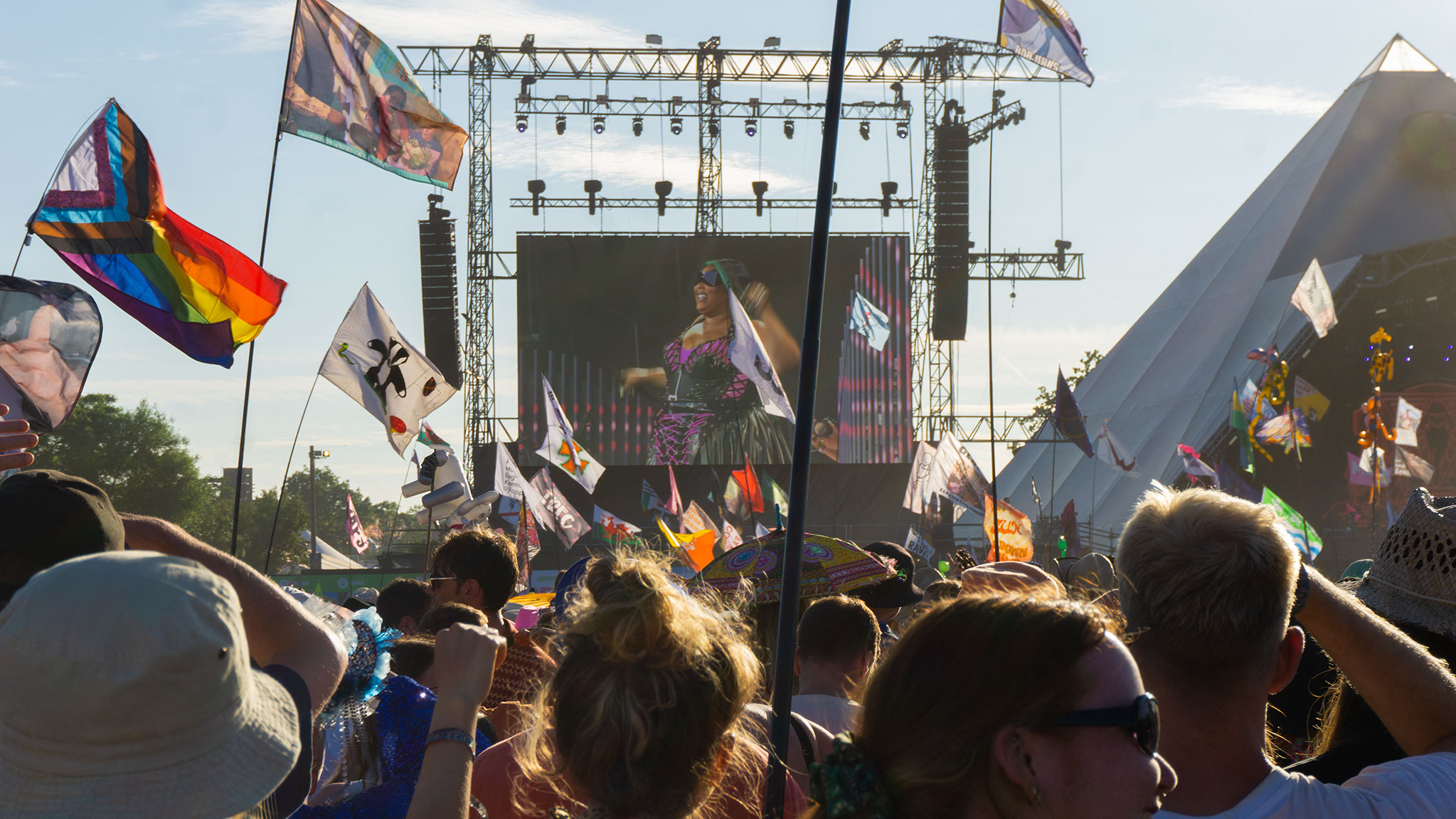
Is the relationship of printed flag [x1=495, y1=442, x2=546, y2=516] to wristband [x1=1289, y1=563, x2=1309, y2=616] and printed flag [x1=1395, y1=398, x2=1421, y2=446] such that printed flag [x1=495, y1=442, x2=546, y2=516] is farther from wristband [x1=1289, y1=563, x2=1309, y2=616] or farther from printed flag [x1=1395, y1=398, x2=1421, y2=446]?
wristband [x1=1289, y1=563, x2=1309, y2=616]

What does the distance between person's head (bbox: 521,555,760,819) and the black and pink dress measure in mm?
27835

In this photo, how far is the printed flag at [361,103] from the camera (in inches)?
288

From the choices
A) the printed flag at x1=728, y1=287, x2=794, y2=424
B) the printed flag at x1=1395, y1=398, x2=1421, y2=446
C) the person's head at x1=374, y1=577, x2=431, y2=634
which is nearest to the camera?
the person's head at x1=374, y1=577, x2=431, y2=634

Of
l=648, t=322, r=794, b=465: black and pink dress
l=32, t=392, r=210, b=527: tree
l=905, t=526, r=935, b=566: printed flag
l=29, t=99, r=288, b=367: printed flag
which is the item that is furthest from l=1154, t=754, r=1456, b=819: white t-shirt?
l=32, t=392, r=210, b=527: tree

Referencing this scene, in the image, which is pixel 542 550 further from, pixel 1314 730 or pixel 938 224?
pixel 1314 730

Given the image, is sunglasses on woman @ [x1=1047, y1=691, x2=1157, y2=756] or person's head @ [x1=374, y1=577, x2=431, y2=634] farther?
person's head @ [x1=374, y1=577, x2=431, y2=634]

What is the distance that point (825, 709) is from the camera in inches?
139

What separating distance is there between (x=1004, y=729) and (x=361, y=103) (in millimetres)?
7009

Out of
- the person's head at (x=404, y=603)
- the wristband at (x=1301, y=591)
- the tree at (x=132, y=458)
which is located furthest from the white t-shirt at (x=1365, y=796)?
the tree at (x=132, y=458)

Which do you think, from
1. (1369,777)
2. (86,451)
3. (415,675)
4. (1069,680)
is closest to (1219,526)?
(1369,777)

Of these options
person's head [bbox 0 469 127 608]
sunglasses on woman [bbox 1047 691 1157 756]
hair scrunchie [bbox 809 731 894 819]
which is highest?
person's head [bbox 0 469 127 608]

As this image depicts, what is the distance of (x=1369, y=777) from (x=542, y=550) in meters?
29.5

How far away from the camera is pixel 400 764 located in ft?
8.68

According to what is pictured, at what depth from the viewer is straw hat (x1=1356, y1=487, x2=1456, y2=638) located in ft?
7.38
